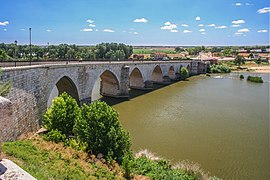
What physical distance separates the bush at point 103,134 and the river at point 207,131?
2.92 m

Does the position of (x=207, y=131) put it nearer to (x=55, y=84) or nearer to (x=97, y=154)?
(x=97, y=154)

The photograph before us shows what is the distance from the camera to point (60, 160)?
9.65m

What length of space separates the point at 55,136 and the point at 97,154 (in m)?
2.61

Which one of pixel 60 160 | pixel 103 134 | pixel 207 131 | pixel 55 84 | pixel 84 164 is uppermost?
pixel 55 84

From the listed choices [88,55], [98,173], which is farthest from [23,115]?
[88,55]

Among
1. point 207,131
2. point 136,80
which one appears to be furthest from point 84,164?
point 136,80

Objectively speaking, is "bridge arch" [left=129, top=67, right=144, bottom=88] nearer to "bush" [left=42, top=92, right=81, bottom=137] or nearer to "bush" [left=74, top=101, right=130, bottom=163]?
"bush" [left=42, top=92, right=81, bottom=137]

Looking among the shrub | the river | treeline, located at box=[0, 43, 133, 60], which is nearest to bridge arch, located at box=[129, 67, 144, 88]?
the river

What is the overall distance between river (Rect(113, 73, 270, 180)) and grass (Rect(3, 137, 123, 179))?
395 centimetres

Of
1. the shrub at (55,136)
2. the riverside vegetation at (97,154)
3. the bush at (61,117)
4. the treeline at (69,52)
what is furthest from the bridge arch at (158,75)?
the shrub at (55,136)

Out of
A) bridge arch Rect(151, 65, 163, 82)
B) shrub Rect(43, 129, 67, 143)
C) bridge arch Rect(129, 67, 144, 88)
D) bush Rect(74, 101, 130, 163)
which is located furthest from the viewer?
bridge arch Rect(151, 65, 163, 82)

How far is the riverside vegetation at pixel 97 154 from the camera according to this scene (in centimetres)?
948

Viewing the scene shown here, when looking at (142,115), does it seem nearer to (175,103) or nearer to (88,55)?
(175,103)

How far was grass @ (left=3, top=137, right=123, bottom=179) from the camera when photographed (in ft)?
27.5
